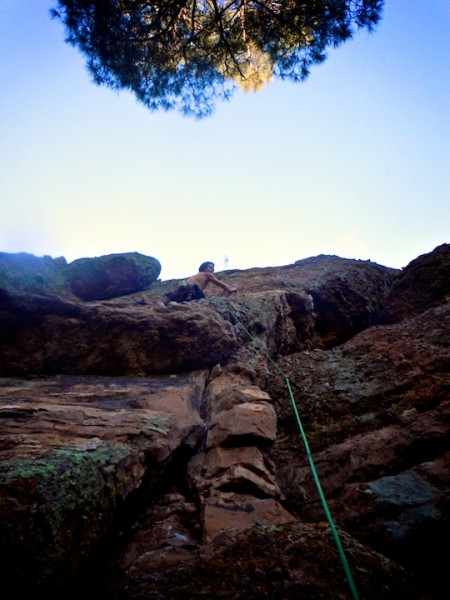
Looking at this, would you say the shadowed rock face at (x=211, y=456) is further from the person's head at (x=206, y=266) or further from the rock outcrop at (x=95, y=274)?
the rock outcrop at (x=95, y=274)

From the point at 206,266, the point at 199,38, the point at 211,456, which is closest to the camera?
the point at 211,456

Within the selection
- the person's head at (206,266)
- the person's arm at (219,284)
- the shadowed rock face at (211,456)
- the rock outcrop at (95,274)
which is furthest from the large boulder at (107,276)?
the shadowed rock face at (211,456)

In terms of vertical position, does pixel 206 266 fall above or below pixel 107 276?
above

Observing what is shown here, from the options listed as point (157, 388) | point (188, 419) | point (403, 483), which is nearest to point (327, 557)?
point (403, 483)

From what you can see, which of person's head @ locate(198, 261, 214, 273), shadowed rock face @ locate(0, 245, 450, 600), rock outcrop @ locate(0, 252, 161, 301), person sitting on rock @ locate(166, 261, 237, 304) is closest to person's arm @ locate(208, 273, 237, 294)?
person sitting on rock @ locate(166, 261, 237, 304)

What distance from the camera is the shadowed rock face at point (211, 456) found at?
1.82 meters

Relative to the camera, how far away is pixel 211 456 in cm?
316

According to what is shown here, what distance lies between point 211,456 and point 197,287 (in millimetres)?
4365

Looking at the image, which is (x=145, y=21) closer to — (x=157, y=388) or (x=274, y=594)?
(x=157, y=388)

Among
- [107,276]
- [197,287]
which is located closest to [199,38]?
[197,287]

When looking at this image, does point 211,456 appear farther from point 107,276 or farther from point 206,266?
point 107,276

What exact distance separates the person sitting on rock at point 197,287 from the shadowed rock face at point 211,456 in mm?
1381

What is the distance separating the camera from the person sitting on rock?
702cm

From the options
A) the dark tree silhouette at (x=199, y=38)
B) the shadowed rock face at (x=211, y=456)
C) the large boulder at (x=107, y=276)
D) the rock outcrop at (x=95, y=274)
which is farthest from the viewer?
the large boulder at (x=107, y=276)
